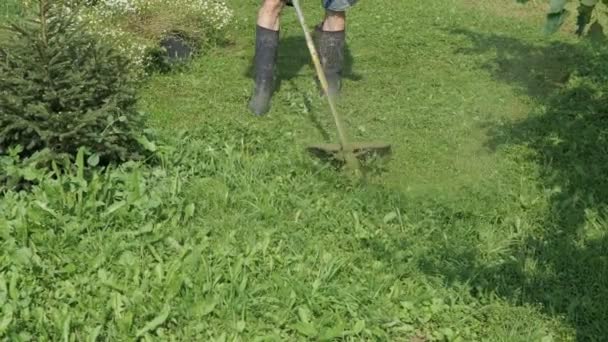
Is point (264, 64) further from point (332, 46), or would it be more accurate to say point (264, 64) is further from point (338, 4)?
point (338, 4)

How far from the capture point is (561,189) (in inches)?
178

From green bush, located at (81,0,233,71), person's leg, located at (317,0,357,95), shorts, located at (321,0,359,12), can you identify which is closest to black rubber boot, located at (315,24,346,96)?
person's leg, located at (317,0,357,95)

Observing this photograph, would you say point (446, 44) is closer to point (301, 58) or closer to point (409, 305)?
point (301, 58)

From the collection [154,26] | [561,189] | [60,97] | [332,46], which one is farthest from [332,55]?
[60,97]

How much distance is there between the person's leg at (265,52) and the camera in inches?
218

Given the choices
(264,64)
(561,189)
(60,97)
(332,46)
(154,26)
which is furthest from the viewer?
(154,26)

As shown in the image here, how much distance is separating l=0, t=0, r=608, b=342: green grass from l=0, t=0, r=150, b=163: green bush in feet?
0.67

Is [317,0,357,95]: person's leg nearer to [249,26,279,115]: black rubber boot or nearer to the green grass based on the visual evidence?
the green grass

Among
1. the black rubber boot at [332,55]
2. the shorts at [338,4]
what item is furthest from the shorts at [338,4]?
the black rubber boot at [332,55]

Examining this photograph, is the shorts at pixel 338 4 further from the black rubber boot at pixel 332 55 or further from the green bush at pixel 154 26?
the green bush at pixel 154 26

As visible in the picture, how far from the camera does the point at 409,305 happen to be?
3.46 metres

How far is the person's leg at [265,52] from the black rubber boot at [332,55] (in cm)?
41

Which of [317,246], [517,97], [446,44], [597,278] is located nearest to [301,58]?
[446,44]

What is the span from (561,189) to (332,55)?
6.79 feet
